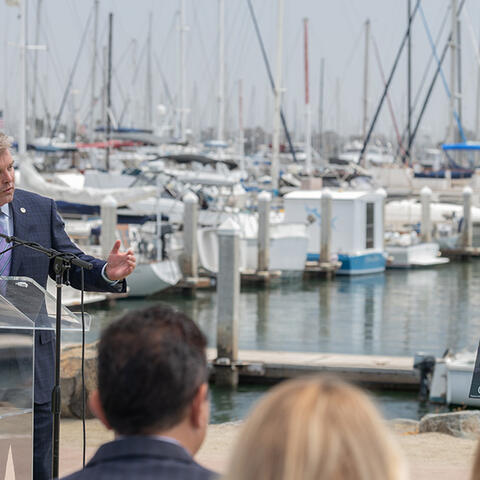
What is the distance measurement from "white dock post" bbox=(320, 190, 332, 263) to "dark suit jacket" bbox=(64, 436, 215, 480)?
87.1 ft

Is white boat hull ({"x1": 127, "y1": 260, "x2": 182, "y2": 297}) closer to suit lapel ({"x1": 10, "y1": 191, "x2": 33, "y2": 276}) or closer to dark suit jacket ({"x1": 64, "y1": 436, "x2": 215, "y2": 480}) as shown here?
suit lapel ({"x1": 10, "y1": 191, "x2": 33, "y2": 276})

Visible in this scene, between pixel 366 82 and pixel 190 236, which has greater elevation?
pixel 366 82

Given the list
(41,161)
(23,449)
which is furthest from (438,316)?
(41,161)

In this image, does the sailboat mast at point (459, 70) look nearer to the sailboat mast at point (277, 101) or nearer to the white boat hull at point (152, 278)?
the sailboat mast at point (277, 101)

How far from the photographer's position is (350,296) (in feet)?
85.3

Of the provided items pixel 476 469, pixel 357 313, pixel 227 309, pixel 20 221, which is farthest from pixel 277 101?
pixel 476 469

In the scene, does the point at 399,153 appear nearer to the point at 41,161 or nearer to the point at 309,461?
the point at 41,161

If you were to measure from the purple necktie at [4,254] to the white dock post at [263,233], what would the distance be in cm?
2258

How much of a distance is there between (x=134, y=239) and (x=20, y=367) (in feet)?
71.2

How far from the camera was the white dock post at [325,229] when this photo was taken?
2830cm

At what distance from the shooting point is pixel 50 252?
341 cm

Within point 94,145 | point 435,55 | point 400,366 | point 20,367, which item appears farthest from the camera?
point 435,55

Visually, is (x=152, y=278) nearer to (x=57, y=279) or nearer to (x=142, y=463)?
(x=57, y=279)

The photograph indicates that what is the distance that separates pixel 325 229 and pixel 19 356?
25104mm
